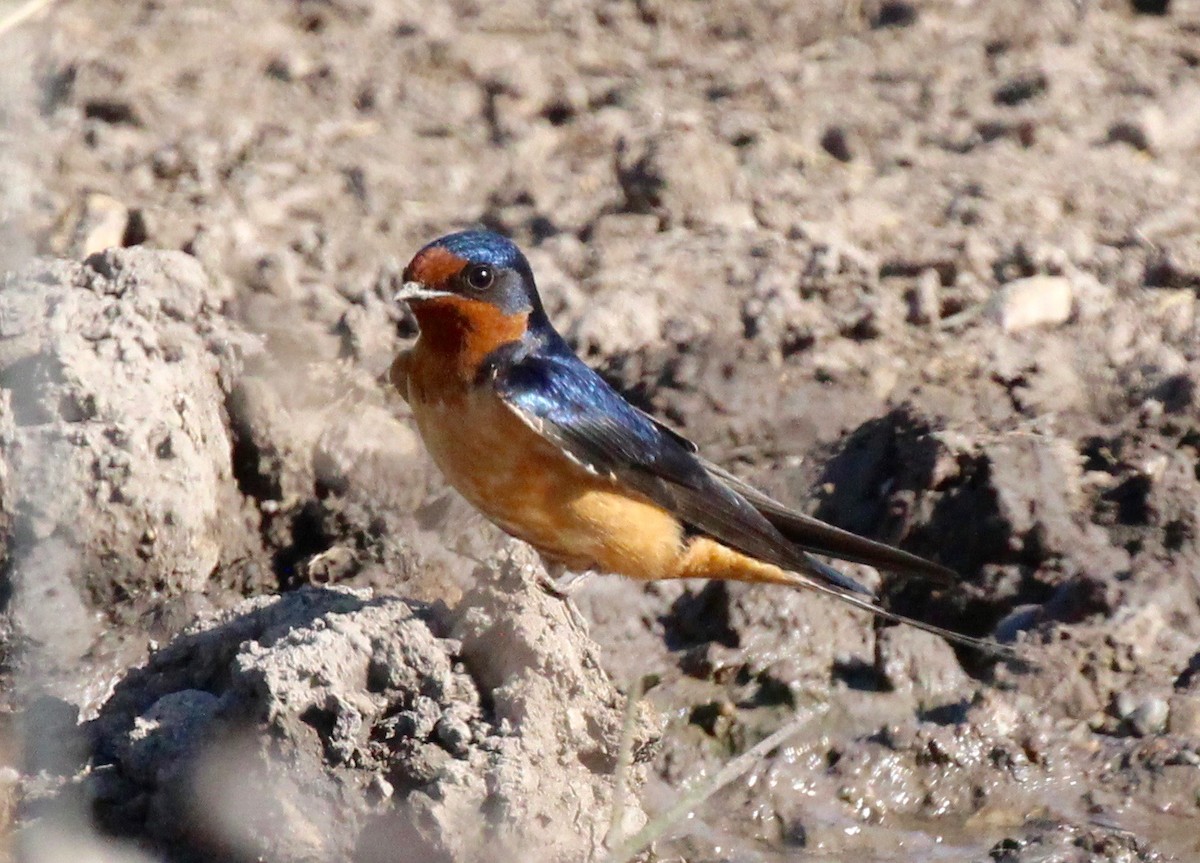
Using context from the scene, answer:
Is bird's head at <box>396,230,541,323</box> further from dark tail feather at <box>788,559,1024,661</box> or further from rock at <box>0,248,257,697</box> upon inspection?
dark tail feather at <box>788,559,1024,661</box>

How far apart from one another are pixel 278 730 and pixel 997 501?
7.14ft

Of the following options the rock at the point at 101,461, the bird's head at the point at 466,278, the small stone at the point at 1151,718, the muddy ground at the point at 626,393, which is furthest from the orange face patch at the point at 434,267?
the small stone at the point at 1151,718

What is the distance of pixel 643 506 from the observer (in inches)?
177

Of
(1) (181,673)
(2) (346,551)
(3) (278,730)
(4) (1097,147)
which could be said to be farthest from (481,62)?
(3) (278,730)

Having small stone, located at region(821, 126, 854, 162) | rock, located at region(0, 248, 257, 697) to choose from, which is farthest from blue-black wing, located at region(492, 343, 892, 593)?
small stone, located at region(821, 126, 854, 162)

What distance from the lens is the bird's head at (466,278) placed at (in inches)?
172

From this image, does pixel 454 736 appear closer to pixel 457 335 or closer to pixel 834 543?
pixel 457 335

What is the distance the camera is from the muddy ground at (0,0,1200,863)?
3.90 meters

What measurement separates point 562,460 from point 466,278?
49 centimetres

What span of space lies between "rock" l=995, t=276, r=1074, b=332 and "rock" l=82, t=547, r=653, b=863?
2307 millimetres

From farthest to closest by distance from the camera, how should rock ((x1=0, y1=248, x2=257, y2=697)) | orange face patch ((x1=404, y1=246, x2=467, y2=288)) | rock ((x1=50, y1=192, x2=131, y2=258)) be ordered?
rock ((x1=50, y1=192, x2=131, y2=258)), rock ((x1=0, y1=248, x2=257, y2=697)), orange face patch ((x1=404, y1=246, x2=467, y2=288))

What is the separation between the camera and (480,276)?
4441mm

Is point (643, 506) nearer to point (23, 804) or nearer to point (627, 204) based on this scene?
point (23, 804)

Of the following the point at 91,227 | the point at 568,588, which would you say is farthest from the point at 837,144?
the point at 568,588
